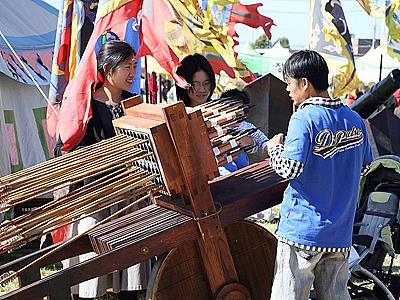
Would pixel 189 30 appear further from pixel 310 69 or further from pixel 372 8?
pixel 372 8

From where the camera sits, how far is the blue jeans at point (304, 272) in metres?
2.66

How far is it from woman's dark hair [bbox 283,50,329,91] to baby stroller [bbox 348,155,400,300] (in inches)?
50.4

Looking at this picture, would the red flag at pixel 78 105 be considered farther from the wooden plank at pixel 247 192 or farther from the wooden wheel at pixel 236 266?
the wooden wheel at pixel 236 266

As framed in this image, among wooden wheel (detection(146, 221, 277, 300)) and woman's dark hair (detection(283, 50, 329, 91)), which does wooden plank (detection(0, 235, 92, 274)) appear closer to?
wooden wheel (detection(146, 221, 277, 300))

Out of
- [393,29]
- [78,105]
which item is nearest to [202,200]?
[78,105]

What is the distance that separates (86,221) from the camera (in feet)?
10.8

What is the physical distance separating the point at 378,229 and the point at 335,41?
5522 mm

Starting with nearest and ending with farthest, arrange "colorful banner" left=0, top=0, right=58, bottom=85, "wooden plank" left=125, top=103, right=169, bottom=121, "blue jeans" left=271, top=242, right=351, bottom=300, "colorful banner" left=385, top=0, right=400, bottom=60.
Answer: "wooden plank" left=125, top=103, right=169, bottom=121 → "blue jeans" left=271, top=242, right=351, bottom=300 → "colorful banner" left=0, top=0, right=58, bottom=85 → "colorful banner" left=385, top=0, right=400, bottom=60

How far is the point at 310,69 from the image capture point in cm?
268

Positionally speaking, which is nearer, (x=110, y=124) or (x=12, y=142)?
(x=110, y=124)

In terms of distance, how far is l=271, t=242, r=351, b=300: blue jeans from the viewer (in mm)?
2658

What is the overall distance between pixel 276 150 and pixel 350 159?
13.3 inches

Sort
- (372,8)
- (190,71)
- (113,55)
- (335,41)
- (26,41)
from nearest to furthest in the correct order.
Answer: (113,55) → (190,71) → (26,41) → (335,41) → (372,8)

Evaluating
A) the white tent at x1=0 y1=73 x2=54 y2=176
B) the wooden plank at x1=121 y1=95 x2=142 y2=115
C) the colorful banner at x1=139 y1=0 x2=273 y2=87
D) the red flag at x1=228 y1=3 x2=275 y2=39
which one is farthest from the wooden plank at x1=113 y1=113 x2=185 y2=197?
the red flag at x1=228 y1=3 x2=275 y2=39
